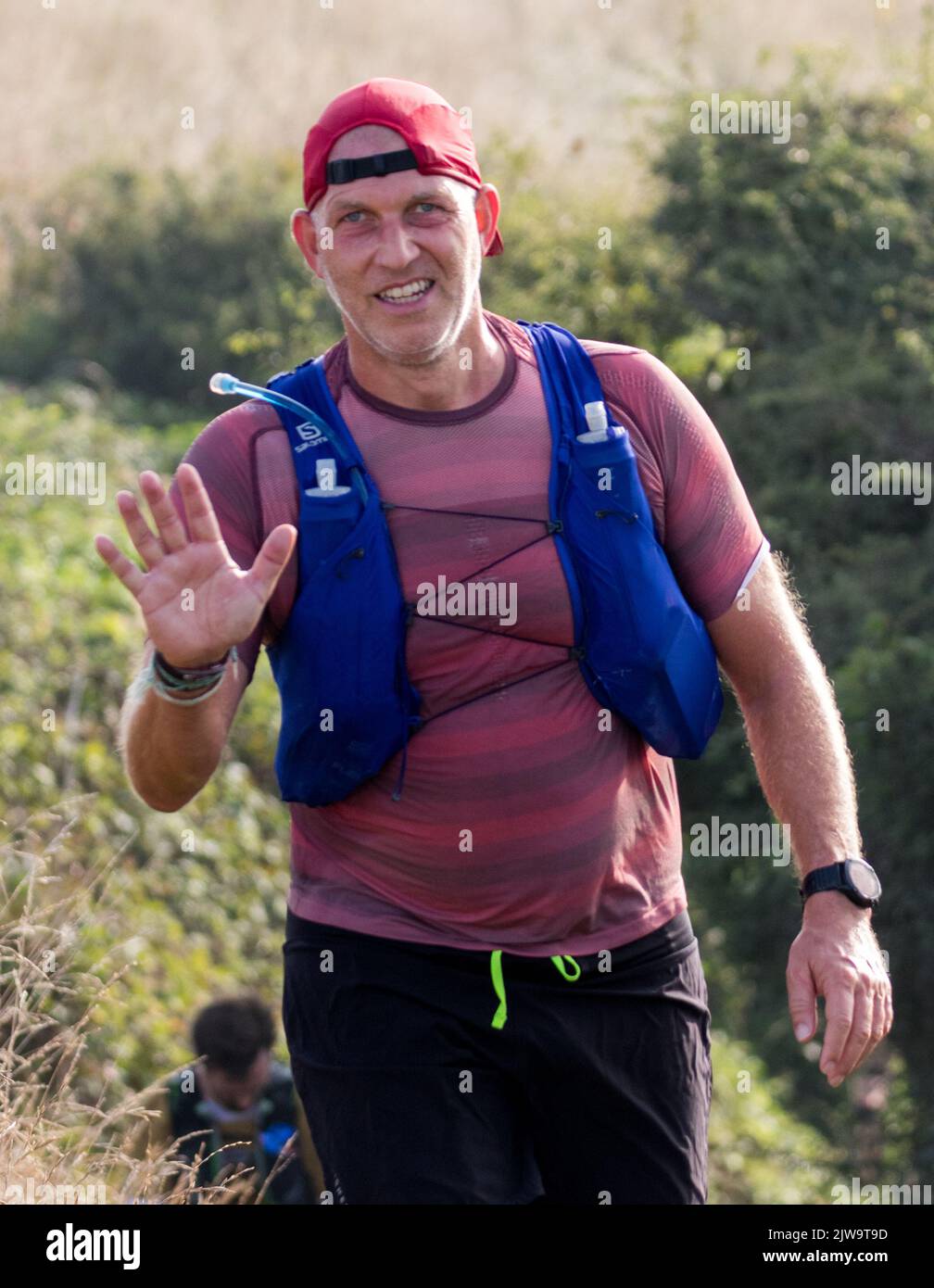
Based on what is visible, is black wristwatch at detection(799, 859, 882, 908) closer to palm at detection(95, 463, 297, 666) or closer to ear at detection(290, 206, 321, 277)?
palm at detection(95, 463, 297, 666)

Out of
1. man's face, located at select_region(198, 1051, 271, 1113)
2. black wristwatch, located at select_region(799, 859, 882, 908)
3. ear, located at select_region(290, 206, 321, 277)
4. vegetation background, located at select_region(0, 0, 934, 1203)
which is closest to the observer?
black wristwatch, located at select_region(799, 859, 882, 908)

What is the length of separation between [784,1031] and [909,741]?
2.07 metres

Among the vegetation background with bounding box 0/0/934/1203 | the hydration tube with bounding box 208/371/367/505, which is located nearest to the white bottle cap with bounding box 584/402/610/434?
the hydration tube with bounding box 208/371/367/505

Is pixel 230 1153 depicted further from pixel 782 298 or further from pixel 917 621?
pixel 782 298

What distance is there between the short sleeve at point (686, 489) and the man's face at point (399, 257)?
0.31 meters

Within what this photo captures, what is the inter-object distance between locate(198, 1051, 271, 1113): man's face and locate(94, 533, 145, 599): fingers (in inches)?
116

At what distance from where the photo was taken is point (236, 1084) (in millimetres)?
5418

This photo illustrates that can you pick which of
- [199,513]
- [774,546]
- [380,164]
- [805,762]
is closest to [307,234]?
[380,164]

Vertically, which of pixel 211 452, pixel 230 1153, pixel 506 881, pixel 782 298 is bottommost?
pixel 230 1153

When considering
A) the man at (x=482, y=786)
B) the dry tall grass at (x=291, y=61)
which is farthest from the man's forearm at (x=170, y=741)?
the dry tall grass at (x=291, y=61)

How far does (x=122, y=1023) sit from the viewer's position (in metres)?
6.69

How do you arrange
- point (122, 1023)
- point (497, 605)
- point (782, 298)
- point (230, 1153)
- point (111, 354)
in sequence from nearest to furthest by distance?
point (497, 605), point (230, 1153), point (122, 1023), point (782, 298), point (111, 354)

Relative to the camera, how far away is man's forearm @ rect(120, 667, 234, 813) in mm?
2869

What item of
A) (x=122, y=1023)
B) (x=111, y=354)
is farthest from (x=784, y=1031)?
(x=111, y=354)
